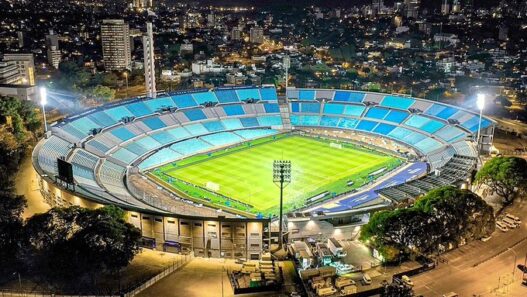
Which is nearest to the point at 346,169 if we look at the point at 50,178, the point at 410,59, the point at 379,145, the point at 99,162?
the point at 379,145

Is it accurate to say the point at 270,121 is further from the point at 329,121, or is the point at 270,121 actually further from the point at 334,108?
the point at 334,108

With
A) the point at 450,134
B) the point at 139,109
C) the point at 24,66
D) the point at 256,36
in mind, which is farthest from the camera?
the point at 256,36

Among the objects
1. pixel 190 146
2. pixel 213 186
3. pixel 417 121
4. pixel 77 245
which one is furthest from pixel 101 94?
pixel 77 245

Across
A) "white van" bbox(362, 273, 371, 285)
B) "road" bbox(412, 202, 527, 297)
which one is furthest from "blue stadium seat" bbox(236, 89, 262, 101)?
"white van" bbox(362, 273, 371, 285)

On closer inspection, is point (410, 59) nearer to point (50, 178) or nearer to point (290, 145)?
point (290, 145)

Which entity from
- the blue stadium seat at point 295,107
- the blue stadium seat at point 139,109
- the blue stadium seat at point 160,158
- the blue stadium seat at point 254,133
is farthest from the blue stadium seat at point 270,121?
the blue stadium seat at point 160,158

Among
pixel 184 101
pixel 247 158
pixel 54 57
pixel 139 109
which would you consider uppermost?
pixel 54 57

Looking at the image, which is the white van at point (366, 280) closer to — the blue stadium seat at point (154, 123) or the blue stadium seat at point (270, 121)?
the blue stadium seat at point (154, 123)
